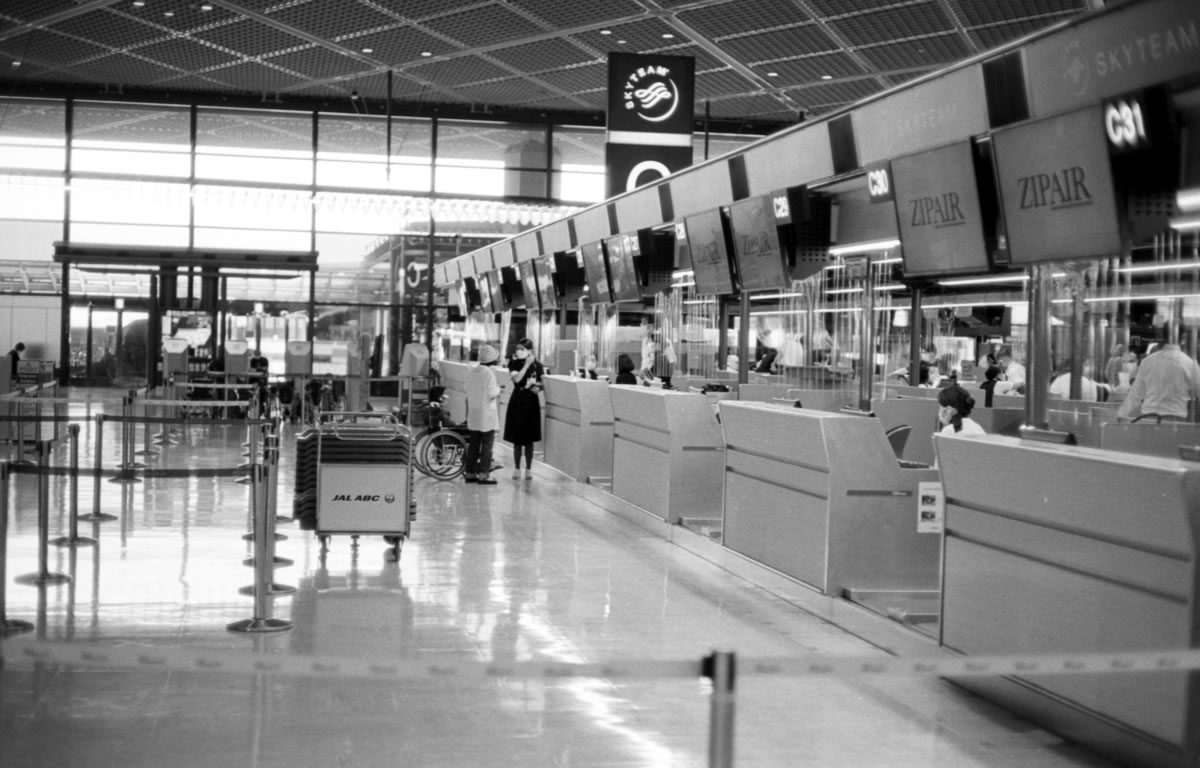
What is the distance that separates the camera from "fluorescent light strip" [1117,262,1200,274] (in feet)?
17.4

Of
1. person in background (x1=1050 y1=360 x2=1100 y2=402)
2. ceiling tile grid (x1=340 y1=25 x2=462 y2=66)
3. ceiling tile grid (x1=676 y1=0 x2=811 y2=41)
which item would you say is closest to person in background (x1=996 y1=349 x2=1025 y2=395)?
ceiling tile grid (x1=676 y1=0 x2=811 y2=41)

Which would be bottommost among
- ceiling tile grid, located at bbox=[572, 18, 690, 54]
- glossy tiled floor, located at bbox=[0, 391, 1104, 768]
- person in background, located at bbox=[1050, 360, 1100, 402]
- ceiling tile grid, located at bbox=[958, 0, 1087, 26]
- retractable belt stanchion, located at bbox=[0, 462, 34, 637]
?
glossy tiled floor, located at bbox=[0, 391, 1104, 768]

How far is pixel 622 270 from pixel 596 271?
99cm

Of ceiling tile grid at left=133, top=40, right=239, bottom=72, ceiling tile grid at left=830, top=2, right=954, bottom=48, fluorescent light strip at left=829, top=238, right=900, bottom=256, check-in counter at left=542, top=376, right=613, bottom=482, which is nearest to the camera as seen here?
fluorescent light strip at left=829, top=238, right=900, bottom=256

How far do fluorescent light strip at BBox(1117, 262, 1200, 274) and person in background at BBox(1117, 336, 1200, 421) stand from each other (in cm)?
131

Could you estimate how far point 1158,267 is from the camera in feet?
19.0

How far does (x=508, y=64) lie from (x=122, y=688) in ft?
54.9

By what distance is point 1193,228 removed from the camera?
5.24 m

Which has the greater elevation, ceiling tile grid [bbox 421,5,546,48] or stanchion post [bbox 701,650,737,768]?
ceiling tile grid [bbox 421,5,546,48]

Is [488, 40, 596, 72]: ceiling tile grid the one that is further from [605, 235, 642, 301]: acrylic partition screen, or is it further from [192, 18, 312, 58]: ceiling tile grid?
[605, 235, 642, 301]: acrylic partition screen

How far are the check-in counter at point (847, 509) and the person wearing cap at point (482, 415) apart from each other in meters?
6.07

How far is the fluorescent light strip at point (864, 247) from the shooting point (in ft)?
28.9

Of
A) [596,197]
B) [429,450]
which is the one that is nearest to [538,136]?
[596,197]

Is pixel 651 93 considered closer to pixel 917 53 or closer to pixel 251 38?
pixel 917 53
